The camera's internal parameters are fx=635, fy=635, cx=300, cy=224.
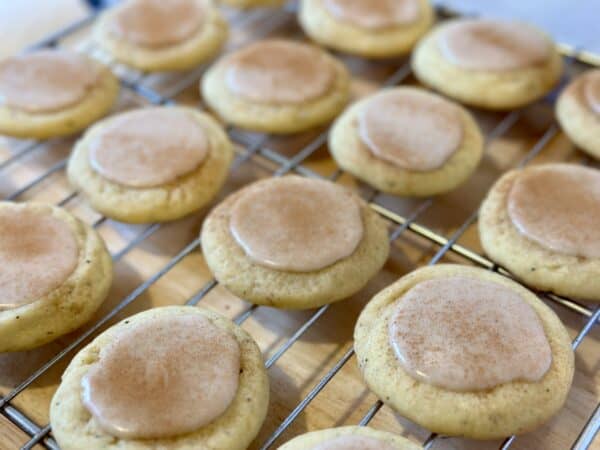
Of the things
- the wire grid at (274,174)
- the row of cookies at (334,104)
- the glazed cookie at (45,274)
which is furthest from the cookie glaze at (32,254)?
the row of cookies at (334,104)

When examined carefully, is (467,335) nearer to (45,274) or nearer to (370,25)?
(45,274)

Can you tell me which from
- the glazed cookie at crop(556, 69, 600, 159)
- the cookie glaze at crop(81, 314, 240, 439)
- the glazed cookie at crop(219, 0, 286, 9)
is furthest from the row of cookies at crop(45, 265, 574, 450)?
the glazed cookie at crop(219, 0, 286, 9)

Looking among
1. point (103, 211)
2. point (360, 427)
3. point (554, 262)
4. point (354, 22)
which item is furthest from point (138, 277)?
point (354, 22)

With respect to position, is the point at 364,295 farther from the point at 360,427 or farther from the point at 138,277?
the point at 138,277

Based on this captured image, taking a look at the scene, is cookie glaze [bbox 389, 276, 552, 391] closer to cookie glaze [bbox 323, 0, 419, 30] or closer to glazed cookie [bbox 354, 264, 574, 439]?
glazed cookie [bbox 354, 264, 574, 439]

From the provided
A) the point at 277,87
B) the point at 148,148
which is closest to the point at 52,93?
the point at 148,148

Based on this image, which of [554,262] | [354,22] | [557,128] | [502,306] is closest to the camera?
[502,306]
